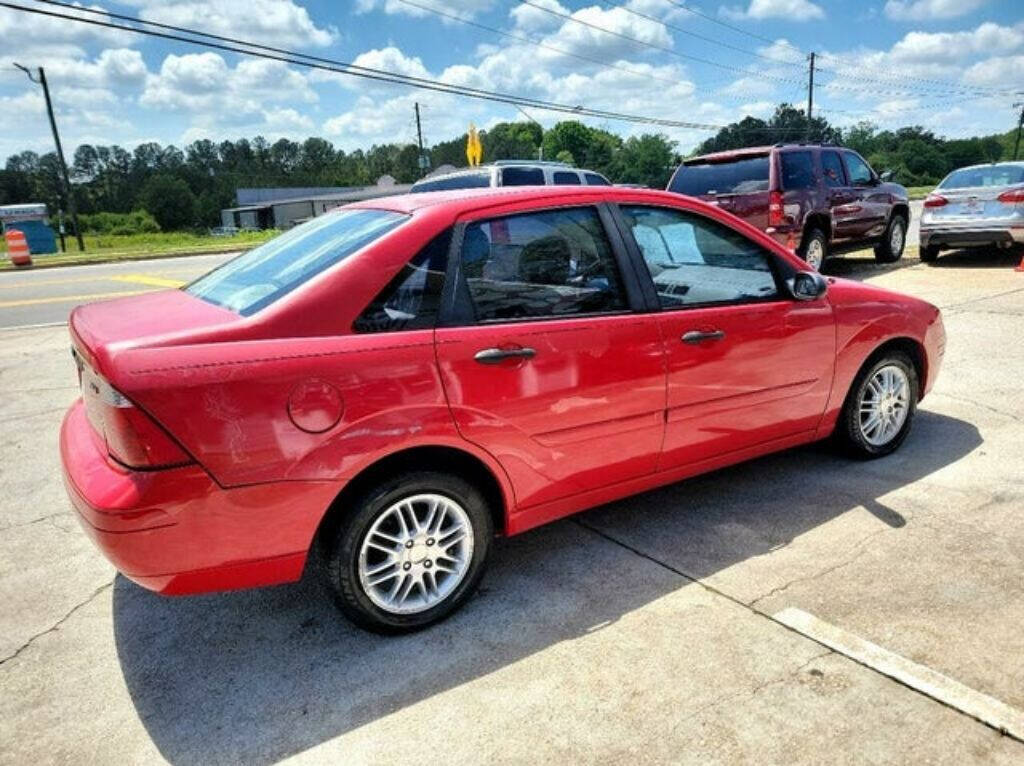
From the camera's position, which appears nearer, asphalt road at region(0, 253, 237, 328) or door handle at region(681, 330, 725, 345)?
door handle at region(681, 330, 725, 345)

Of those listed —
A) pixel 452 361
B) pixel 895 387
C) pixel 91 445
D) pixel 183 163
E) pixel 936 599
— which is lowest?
pixel 936 599

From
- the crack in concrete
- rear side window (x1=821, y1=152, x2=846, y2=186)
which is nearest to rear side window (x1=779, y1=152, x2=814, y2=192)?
rear side window (x1=821, y1=152, x2=846, y2=186)

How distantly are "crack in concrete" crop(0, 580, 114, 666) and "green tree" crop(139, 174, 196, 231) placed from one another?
97.2 meters

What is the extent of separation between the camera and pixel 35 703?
2.46 m

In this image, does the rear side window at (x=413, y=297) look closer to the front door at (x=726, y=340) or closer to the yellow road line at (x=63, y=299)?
the front door at (x=726, y=340)

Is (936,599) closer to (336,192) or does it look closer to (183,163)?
(336,192)

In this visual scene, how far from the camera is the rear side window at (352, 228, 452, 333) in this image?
2.55m

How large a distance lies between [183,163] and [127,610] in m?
127

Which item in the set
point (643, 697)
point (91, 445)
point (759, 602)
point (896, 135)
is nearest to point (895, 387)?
point (759, 602)

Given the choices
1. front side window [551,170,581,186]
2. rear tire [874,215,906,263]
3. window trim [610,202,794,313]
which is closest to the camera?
window trim [610,202,794,313]

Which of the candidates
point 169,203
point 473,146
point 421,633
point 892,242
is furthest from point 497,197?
point 169,203

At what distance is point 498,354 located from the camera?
2695 mm

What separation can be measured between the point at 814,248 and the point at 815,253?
0.09m

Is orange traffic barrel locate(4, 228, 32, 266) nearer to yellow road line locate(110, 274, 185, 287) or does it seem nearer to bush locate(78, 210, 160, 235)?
yellow road line locate(110, 274, 185, 287)
